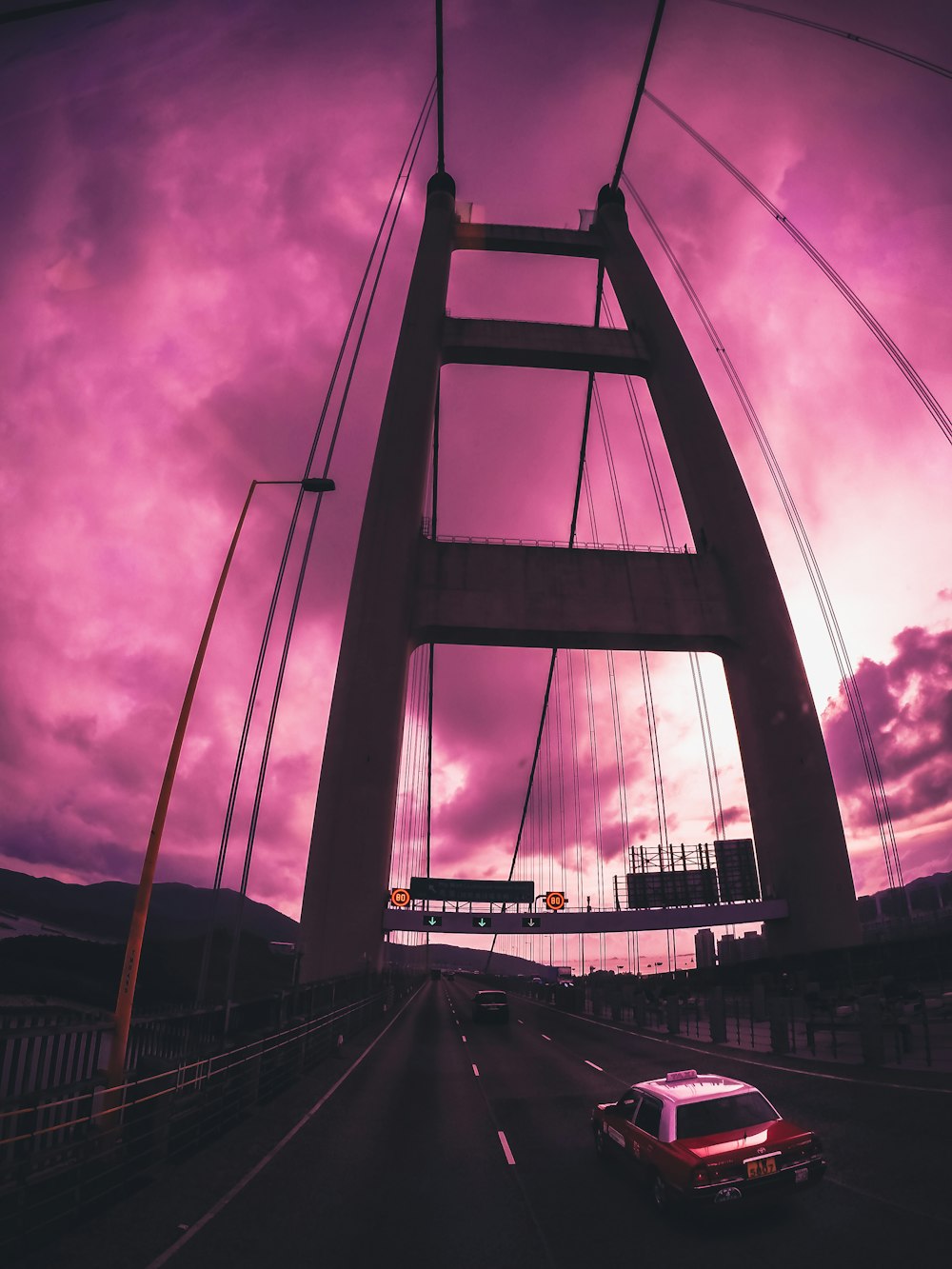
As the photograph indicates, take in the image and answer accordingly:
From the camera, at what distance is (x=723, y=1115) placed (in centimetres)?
701

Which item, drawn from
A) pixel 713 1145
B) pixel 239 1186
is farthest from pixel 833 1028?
pixel 239 1186

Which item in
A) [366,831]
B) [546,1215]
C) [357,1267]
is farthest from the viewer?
[366,831]

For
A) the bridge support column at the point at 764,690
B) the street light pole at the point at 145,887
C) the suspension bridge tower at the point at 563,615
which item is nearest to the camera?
the street light pole at the point at 145,887

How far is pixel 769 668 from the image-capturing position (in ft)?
92.2

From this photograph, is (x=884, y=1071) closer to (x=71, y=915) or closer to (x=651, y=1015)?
(x=651, y=1015)

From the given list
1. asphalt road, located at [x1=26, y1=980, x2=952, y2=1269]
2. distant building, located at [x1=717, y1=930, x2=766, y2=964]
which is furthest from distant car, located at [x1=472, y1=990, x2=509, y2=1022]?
distant building, located at [x1=717, y1=930, x2=766, y2=964]

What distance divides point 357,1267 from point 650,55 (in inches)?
2175

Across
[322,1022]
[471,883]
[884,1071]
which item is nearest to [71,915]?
[471,883]

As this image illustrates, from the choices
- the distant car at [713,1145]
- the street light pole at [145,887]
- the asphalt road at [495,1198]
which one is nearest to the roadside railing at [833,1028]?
the asphalt road at [495,1198]

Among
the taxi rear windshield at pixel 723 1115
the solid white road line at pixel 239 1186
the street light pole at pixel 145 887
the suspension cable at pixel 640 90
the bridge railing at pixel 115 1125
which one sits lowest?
the solid white road line at pixel 239 1186

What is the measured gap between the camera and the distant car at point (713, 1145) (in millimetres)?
6250

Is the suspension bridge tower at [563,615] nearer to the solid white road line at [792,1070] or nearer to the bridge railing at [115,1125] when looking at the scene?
the solid white road line at [792,1070]

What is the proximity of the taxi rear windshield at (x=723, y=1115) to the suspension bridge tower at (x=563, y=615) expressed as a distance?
2040 cm

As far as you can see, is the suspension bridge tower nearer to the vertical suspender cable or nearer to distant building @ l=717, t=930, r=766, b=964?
the vertical suspender cable
